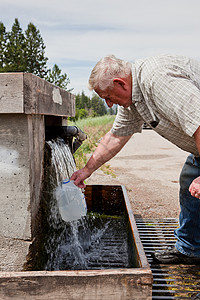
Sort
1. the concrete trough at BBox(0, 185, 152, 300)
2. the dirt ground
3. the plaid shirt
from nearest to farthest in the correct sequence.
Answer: the concrete trough at BBox(0, 185, 152, 300)
the plaid shirt
the dirt ground

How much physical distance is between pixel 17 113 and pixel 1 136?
0.20 m

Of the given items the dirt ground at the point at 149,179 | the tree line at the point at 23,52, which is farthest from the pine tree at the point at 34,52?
the dirt ground at the point at 149,179

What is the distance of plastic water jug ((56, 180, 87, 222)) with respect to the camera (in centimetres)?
281

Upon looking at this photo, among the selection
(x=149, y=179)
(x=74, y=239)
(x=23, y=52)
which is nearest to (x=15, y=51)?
(x=23, y=52)

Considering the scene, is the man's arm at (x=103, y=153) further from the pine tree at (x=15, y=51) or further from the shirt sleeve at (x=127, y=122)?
the pine tree at (x=15, y=51)

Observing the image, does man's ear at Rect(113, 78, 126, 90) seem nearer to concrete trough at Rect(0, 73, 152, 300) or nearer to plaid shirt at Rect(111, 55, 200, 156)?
plaid shirt at Rect(111, 55, 200, 156)

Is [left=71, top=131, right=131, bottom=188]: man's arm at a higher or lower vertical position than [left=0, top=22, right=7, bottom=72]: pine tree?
lower

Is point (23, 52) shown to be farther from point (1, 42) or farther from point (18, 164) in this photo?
point (18, 164)

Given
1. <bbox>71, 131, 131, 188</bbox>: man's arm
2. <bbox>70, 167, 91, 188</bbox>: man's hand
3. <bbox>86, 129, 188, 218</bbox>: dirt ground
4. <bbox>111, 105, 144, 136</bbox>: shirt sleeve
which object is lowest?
<bbox>86, 129, 188, 218</bbox>: dirt ground

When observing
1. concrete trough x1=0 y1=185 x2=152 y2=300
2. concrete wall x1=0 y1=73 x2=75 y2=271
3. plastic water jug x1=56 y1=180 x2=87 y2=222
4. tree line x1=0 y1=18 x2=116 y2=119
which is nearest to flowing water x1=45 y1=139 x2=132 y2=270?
plastic water jug x1=56 y1=180 x2=87 y2=222

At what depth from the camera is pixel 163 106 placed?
6.35ft

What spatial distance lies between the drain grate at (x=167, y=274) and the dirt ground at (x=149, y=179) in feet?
2.26

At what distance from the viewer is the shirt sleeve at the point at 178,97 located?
70.6 inches

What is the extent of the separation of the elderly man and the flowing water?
26 centimetres
